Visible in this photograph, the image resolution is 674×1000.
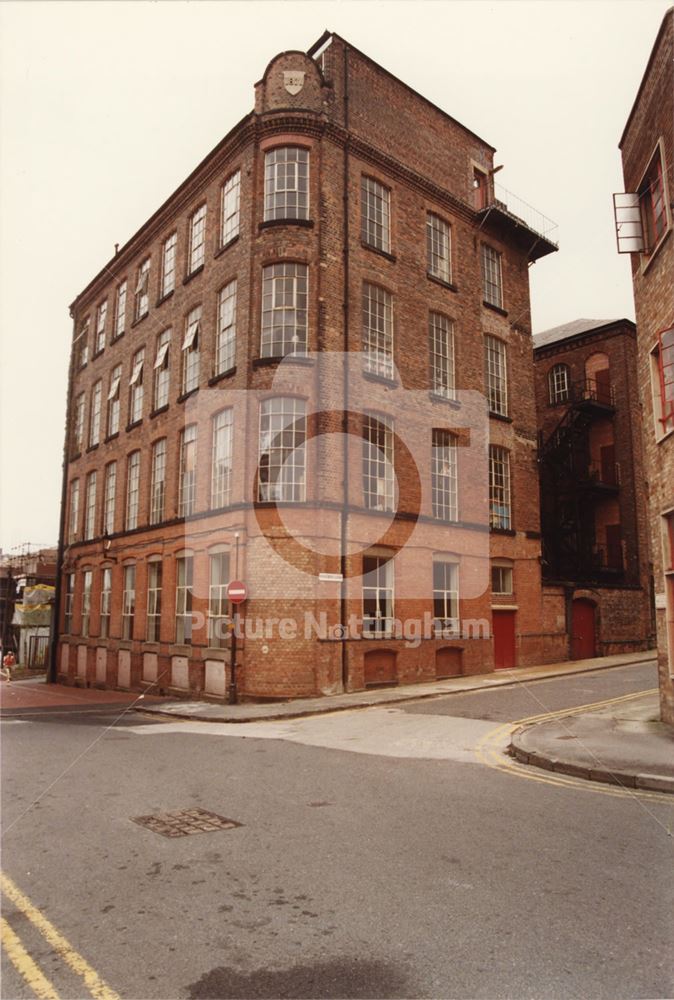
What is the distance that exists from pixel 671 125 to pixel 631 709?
32.9ft

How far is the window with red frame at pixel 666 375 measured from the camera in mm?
11398

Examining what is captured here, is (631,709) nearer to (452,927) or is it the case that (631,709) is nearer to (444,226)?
(452,927)

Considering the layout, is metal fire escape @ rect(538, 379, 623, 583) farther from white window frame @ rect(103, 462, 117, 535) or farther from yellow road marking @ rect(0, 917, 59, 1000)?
yellow road marking @ rect(0, 917, 59, 1000)

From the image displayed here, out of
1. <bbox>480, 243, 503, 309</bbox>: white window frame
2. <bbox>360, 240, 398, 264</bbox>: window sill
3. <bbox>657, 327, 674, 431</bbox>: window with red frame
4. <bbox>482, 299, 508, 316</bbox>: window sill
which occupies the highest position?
<bbox>480, 243, 503, 309</bbox>: white window frame

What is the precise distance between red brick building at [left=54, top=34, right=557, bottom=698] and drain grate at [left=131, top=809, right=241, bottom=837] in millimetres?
10486

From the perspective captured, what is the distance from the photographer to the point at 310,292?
63.3 ft

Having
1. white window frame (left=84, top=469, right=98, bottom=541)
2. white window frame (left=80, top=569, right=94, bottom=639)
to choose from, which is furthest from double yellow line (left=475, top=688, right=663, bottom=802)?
white window frame (left=84, top=469, right=98, bottom=541)

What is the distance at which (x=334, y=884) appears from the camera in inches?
190

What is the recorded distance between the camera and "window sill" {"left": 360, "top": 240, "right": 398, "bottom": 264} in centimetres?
2073

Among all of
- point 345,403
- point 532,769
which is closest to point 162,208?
point 345,403

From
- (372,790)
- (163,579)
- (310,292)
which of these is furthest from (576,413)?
(372,790)

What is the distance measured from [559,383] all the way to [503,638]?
1575 centimetres

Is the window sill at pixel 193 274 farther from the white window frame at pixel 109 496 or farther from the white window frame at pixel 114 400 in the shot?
the white window frame at pixel 109 496

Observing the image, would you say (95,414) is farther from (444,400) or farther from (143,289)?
(444,400)
